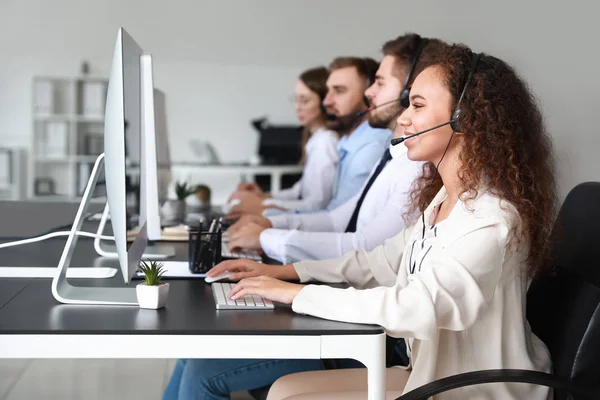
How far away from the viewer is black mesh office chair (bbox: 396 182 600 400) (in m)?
1.49

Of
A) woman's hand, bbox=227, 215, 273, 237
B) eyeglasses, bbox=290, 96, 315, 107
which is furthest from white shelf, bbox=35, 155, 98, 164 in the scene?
woman's hand, bbox=227, 215, 273, 237

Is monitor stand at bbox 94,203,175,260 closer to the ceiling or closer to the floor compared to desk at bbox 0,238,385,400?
closer to the ceiling

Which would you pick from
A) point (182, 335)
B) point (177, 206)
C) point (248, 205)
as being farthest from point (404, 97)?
point (248, 205)

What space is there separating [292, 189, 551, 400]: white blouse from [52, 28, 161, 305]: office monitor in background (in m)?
0.36

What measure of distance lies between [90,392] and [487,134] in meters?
2.14

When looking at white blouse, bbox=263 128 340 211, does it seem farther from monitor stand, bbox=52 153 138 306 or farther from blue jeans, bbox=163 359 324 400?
monitor stand, bbox=52 153 138 306

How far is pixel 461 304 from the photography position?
1479 millimetres

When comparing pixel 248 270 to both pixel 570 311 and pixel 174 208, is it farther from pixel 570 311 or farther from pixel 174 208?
pixel 174 208

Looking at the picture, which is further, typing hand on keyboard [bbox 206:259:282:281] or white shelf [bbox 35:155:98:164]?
white shelf [bbox 35:155:98:164]

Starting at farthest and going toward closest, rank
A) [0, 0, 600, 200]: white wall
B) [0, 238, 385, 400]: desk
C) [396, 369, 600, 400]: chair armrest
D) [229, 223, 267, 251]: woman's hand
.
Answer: [0, 0, 600, 200]: white wall < [229, 223, 267, 251]: woman's hand < [396, 369, 600, 400]: chair armrest < [0, 238, 385, 400]: desk

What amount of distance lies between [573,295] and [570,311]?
0.12 feet

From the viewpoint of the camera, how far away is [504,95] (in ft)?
5.53

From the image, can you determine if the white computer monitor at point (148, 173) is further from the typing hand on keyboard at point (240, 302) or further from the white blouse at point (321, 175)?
the white blouse at point (321, 175)

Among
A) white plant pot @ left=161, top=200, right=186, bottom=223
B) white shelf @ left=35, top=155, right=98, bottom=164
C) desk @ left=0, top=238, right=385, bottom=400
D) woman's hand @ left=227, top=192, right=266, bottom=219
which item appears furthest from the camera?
white shelf @ left=35, top=155, right=98, bottom=164
